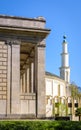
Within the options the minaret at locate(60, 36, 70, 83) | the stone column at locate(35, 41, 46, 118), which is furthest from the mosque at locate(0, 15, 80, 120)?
the minaret at locate(60, 36, 70, 83)

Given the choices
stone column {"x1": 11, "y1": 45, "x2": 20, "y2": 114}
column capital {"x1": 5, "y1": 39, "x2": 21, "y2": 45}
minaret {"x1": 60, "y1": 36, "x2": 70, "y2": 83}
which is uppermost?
minaret {"x1": 60, "y1": 36, "x2": 70, "y2": 83}

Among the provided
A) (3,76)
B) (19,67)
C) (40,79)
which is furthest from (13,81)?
(40,79)

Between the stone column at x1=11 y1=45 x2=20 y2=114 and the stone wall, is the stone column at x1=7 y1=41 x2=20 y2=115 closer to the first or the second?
the stone column at x1=11 y1=45 x2=20 y2=114

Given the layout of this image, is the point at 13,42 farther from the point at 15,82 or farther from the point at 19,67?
the point at 15,82

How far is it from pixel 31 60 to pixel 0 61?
660 centimetres

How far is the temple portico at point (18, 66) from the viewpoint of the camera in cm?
2798

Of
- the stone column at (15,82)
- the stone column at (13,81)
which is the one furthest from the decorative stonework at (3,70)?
the stone column at (15,82)

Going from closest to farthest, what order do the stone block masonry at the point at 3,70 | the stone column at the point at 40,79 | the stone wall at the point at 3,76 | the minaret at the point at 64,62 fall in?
the stone wall at the point at 3,76
the stone block masonry at the point at 3,70
the stone column at the point at 40,79
the minaret at the point at 64,62

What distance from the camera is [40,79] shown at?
2889 cm

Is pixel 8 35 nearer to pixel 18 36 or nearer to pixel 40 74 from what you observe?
pixel 18 36

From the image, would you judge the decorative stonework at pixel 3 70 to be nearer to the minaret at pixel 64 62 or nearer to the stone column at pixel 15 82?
the stone column at pixel 15 82

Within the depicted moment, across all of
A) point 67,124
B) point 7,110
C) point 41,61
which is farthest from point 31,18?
point 67,124

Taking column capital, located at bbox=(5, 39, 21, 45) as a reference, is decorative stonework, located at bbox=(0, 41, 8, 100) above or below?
below

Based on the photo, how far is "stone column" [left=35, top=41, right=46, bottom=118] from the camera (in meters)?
28.5
